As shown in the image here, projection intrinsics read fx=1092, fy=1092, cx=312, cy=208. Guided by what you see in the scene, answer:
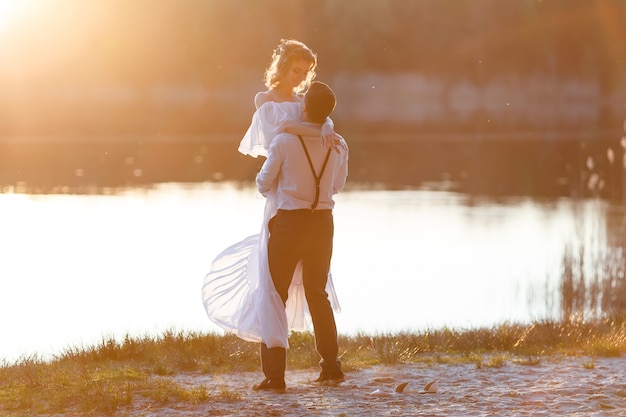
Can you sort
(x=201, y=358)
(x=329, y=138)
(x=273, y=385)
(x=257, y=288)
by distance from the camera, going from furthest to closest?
(x=201, y=358)
(x=257, y=288)
(x=273, y=385)
(x=329, y=138)

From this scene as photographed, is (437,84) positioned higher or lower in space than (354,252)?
higher

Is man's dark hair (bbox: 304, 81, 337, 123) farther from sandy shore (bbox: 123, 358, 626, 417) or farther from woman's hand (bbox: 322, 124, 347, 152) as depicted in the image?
sandy shore (bbox: 123, 358, 626, 417)

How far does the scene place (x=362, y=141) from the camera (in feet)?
145

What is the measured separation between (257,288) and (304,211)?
0.64 meters

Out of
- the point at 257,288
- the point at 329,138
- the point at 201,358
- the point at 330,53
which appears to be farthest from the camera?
the point at 330,53

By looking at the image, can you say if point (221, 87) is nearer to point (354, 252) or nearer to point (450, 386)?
point (354, 252)

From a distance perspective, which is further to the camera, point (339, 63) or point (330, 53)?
point (330, 53)

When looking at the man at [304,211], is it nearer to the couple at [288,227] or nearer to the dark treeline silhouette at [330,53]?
the couple at [288,227]

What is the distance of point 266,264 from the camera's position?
7020 mm

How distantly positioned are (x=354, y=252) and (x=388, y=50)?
50538 millimetres

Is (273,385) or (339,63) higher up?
(339,63)

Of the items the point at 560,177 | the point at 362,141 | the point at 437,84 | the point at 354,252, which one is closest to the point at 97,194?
the point at 354,252

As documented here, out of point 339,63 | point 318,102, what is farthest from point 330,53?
point 318,102

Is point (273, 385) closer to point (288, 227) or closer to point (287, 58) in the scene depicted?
point (288, 227)
